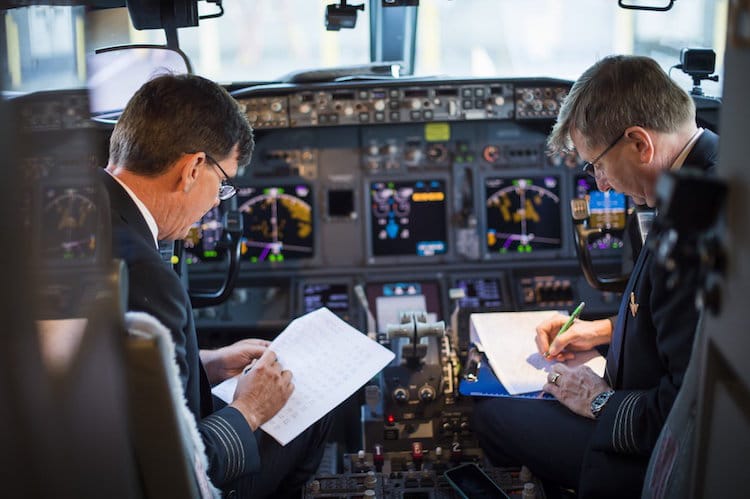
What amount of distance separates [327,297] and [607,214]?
1.31 metres

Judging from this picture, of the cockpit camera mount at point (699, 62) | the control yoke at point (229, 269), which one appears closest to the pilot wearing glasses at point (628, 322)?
the cockpit camera mount at point (699, 62)

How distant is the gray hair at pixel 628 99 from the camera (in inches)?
65.8

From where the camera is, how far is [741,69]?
0.95 m

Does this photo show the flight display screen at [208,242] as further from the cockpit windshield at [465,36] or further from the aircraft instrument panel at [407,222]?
the cockpit windshield at [465,36]

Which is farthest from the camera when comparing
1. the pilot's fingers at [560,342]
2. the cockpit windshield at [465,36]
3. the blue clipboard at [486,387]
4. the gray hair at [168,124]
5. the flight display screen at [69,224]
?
the cockpit windshield at [465,36]

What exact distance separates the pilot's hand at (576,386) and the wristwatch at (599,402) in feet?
0.06

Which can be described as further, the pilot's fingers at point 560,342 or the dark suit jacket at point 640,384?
the pilot's fingers at point 560,342

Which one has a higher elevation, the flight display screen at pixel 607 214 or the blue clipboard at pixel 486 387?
the flight display screen at pixel 607 214

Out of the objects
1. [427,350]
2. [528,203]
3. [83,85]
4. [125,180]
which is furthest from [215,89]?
[528,203]

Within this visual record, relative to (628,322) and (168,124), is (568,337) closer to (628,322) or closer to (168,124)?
(628,322)

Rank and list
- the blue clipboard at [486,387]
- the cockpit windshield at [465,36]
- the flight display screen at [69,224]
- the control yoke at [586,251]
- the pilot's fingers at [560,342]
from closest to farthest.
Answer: the flight display screen at [69,224]
the blue clipboard at [486,387]
the pilot's fingers at [560,342]
the control yoke at [586,251]
the cockpit windshield at [465,36]

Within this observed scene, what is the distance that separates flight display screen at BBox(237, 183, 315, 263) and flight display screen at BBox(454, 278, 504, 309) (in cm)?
72

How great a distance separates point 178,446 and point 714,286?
2.74ft

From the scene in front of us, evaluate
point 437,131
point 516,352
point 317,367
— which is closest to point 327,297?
point 437,131
